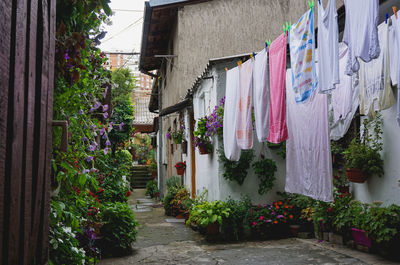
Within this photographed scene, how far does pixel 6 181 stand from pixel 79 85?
1979 mm

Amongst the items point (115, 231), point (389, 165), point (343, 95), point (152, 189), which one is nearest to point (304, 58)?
point (343, 95)

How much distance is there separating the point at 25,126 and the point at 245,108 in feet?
14.2

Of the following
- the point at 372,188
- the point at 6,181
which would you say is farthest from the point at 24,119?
the point at 372,188

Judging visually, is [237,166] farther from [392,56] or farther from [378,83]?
[392,56]

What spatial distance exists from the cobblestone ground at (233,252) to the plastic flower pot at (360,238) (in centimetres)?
15

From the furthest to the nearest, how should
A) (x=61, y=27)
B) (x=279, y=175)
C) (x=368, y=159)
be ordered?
(x=279, y=175)
(x=368, y=159)
(x=61, y=27)

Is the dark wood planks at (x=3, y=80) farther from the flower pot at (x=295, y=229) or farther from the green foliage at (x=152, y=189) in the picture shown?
the green foliage at (x=152, y=189)

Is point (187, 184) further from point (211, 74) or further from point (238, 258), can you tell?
point (238, 258)

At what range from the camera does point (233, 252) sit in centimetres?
580

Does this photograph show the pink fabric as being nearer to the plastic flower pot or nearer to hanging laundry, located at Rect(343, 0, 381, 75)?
hanging laundry, located at Rect(343, 0, 381, 75)

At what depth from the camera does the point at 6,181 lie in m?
1.50

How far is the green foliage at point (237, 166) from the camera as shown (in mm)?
7027

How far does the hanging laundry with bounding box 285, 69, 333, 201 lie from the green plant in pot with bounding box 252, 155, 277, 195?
1384mm

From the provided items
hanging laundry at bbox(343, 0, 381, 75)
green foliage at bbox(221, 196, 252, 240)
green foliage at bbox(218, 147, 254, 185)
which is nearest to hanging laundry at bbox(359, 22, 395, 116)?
hanging laundry at bbox(343, 0, 381, 75)
